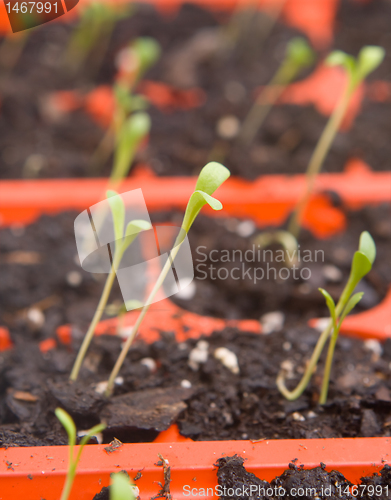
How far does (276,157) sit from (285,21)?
99 centimetres

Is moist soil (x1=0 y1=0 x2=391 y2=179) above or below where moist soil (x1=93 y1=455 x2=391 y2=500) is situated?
above

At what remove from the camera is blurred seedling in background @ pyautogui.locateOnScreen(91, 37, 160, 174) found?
3.23 feet

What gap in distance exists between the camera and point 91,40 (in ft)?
5.87

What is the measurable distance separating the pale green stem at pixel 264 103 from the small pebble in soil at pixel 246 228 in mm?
378

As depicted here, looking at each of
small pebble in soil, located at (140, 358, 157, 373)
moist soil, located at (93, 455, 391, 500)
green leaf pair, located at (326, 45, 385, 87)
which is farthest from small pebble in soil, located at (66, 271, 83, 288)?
green leaf pair, located at (326, 45, 385, 87)

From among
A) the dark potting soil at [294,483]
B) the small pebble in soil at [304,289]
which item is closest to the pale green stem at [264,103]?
the small pebble in soil at [304,289]

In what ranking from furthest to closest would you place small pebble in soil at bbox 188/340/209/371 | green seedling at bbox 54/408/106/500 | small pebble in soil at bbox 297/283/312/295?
small pebble in soil at bbox 297/283/312/295 < small pebble in soil at bbox 188/340/209/371 < green seedling at bbox 54/408/106/500

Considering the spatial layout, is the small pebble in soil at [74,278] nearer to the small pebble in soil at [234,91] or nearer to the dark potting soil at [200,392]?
the dark potting soil at [200,392]

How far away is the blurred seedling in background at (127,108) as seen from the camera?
0.98 m

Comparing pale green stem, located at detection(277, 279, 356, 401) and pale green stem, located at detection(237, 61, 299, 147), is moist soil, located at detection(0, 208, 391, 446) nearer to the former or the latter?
pale green stem, located at detection(277, 279, 356, 401)

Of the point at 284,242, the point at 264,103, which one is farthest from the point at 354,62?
the point at 264,103

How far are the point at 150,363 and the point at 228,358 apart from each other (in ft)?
0.44

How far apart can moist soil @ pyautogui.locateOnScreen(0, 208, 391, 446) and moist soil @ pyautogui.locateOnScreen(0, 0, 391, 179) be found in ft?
1.76

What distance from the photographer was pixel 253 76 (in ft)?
5.88
